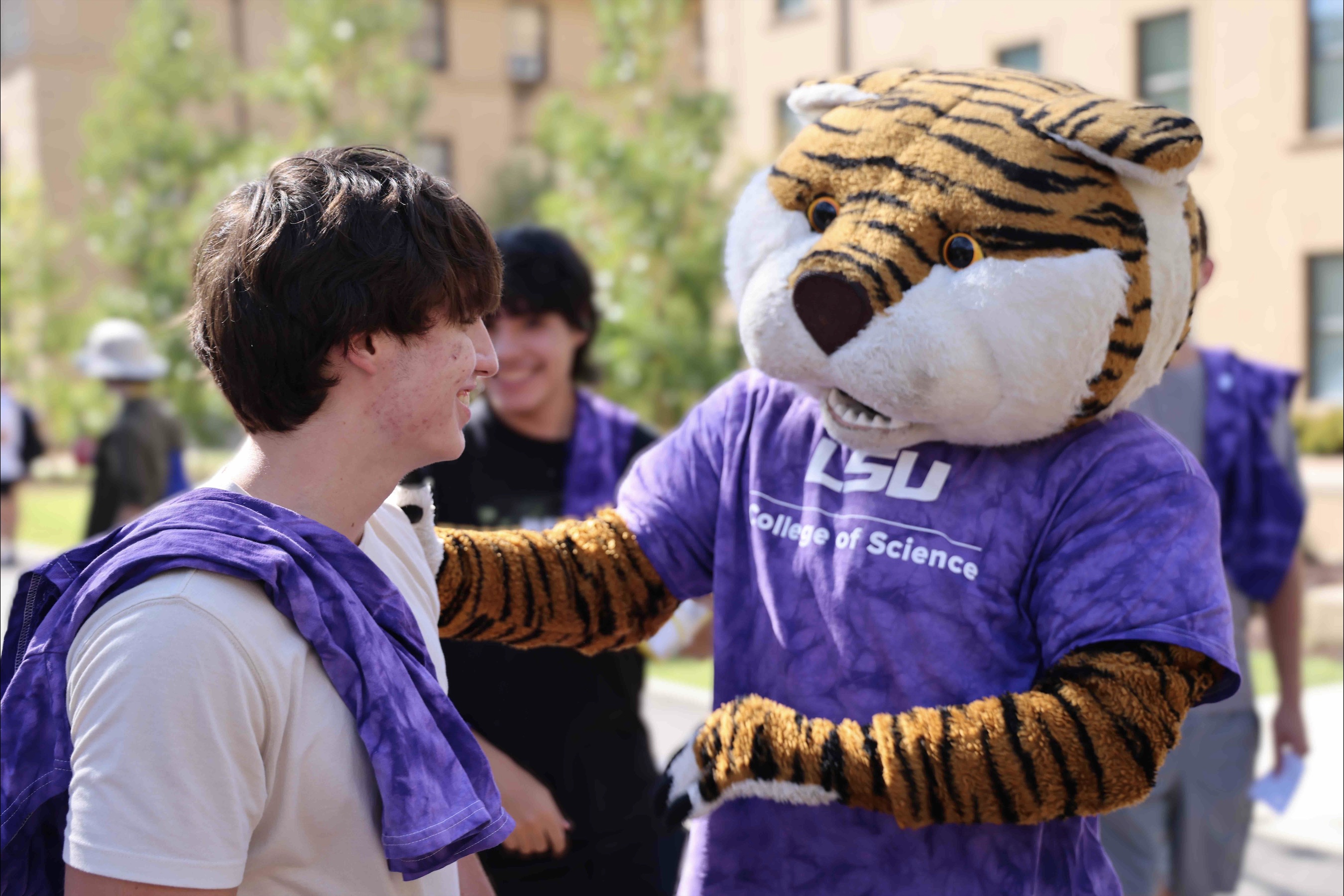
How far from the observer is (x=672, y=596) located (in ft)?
7.25

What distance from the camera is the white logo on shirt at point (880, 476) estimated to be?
73.7 inches

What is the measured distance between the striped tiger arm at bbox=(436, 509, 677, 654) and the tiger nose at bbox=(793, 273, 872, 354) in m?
0.52

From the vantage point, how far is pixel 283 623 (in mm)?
1377

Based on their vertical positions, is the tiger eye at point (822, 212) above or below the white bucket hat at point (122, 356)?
above

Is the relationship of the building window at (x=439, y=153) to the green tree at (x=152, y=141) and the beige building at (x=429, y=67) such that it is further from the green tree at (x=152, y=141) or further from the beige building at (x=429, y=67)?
the green tree at (x=152, y=141)

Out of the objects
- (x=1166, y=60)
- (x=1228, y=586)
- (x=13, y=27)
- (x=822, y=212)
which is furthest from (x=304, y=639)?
(x=13, y=27)

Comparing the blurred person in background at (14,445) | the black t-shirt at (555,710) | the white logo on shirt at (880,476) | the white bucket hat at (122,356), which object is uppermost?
the white logo on shirt at (880,476)

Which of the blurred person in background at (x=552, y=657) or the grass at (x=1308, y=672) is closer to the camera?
the blurred person in background at (x=552, y=657)

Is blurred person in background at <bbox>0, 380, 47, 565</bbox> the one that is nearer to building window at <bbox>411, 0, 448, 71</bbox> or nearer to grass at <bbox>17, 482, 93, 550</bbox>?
grass at <bbox>17, 482, 93, 550</bbox>

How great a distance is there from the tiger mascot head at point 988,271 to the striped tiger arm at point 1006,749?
377mm

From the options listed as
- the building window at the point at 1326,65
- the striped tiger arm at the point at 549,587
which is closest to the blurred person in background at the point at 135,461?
Result: the striped tiger arm at the point at 549,587

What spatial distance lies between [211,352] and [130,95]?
18954 millimetres

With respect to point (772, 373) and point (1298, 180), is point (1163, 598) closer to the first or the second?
point (772, 373)

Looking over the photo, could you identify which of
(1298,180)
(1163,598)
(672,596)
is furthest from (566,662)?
(1298,180)
